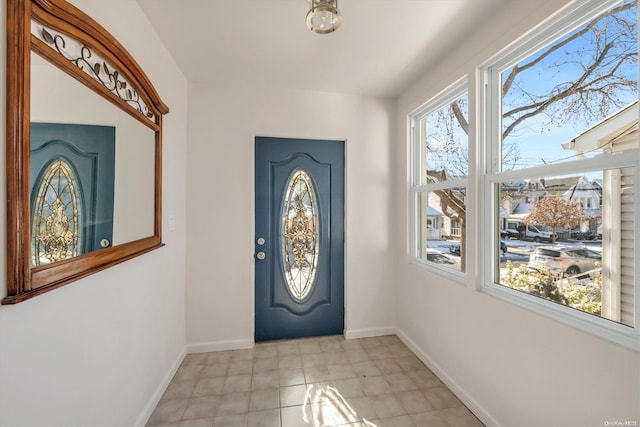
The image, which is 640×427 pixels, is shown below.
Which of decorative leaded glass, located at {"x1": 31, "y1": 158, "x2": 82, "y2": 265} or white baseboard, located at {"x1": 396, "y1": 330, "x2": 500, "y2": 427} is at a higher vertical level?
decorative leaded glass, located at {"x1": 31, "y1": 158, "x2": 82, "y2": 265}

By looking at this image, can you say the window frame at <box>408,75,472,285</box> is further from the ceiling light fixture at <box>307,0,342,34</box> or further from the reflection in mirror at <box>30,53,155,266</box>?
the reflection in mirror at <box>30,53,155,266</box>

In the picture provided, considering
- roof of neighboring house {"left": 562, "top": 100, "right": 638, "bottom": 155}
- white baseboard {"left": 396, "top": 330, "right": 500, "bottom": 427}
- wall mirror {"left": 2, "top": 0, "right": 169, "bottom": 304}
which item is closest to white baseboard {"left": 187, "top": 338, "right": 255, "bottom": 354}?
wall mirror {"left": 2, "top": 0, "right": 169, "bottom": 304}

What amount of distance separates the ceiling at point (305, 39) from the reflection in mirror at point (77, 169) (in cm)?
80

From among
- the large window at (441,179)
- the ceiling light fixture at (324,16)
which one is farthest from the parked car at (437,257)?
the ceiling light fixture at (324,16)

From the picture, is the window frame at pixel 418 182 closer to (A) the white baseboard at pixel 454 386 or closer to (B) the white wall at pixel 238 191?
(B) the white wall at pixel 238 191

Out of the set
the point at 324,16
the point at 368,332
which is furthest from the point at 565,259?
the point at 368,332

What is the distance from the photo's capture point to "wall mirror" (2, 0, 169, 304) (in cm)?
78

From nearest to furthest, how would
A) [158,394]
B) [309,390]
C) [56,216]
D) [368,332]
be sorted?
[56,216] → [158,394] → [309,390] → [368,332]

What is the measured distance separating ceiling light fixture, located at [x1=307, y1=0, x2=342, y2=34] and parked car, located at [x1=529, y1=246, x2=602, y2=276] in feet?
5.33

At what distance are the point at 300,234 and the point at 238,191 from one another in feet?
2.39

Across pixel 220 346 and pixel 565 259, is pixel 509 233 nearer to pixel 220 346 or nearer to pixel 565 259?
pixel 565 259

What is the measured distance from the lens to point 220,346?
8.00ft

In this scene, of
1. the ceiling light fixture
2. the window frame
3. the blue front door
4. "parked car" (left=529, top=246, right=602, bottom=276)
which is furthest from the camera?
the blue front door

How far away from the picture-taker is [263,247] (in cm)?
256
